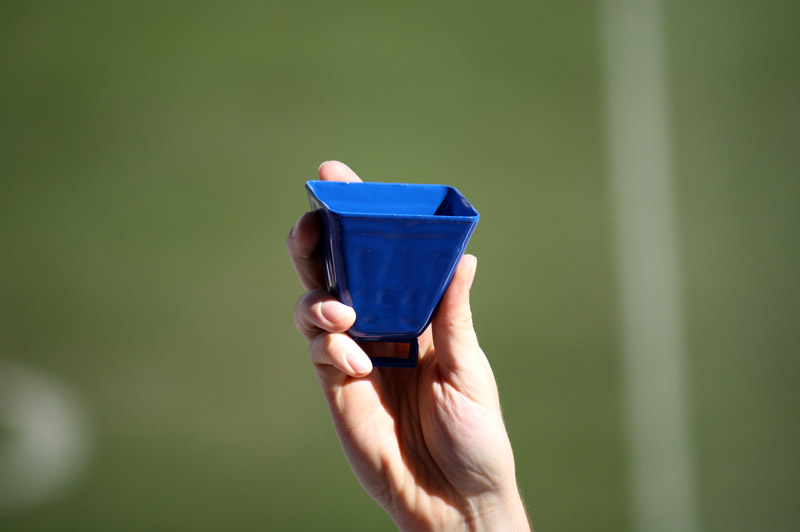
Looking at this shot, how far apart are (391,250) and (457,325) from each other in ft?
0.59

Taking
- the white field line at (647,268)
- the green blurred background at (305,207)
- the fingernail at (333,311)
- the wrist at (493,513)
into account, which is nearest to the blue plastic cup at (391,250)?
the fingernail at (333,311)

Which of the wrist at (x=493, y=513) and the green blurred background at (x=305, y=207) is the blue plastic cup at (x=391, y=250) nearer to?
the wrist at (x=493, y=513)

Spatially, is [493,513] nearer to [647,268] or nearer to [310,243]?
[310,243]

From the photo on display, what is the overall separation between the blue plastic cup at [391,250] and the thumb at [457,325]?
2cm

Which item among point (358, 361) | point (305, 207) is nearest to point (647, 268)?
point (305, 207)

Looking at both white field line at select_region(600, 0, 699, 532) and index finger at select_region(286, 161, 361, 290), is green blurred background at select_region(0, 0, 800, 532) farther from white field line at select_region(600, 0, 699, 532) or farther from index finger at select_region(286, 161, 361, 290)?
index finger at select_region(286, 161, 361, 290)

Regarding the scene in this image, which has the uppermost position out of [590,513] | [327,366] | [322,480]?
[327,366]

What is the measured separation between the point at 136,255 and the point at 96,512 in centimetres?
74

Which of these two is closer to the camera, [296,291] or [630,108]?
[296,291]

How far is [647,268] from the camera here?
2.03 meters

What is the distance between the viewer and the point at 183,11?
177cm

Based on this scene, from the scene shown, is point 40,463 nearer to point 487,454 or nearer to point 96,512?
point 96,512

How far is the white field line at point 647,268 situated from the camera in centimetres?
199

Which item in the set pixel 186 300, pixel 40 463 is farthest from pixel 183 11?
pixel 40 463
